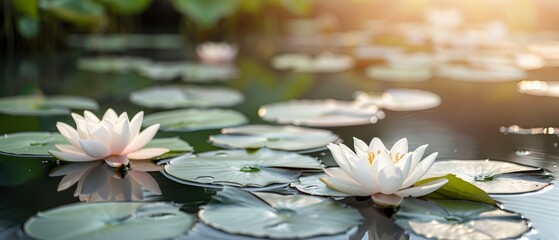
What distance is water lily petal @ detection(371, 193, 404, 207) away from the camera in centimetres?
99

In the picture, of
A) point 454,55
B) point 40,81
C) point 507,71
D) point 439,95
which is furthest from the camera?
point 454,55

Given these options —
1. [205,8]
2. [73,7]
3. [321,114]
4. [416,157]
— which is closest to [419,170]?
[416,157]

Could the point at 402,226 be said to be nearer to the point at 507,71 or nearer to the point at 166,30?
the point at 507,71

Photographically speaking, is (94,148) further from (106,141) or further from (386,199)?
(386,199)

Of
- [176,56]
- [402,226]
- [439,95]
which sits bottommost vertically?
[402,226]

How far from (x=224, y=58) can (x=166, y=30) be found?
1930 millimetres

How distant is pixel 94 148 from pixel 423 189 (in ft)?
1.93

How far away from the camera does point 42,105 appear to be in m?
1.88

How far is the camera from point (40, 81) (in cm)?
244

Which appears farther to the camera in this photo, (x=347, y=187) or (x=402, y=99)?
(x=402, y=99)

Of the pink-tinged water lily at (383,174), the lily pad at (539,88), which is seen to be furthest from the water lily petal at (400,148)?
the lily pad at (539,88)

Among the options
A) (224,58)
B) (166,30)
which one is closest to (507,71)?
(224,58)

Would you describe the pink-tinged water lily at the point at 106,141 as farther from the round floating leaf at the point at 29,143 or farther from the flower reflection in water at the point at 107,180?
the round floating leaf at the point at 29,143

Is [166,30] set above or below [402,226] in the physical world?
above
